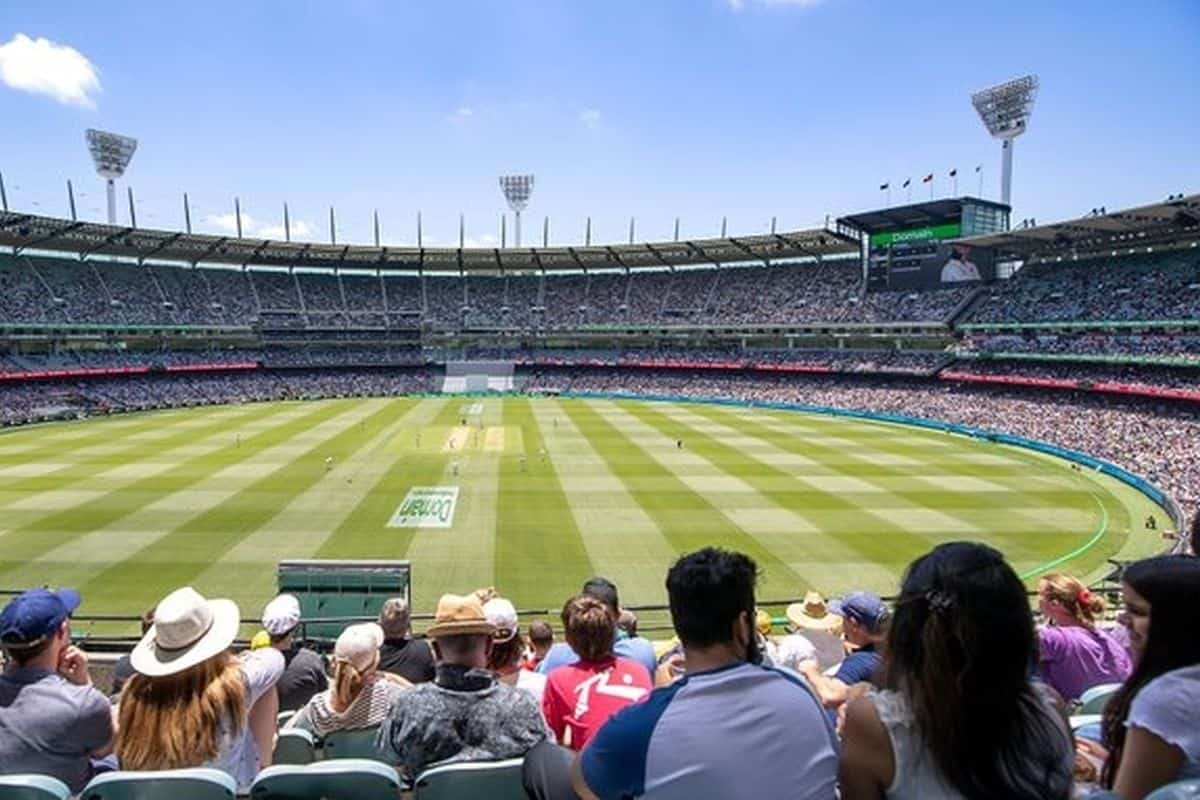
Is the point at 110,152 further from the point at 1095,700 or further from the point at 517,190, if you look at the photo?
the point at 1095,700

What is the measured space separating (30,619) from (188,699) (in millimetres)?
1068

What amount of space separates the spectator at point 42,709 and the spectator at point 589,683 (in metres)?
2.37

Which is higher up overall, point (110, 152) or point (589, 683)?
point (110, 152)

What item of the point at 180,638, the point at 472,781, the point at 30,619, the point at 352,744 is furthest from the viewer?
the point at 352,744

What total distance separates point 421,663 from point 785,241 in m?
76.6

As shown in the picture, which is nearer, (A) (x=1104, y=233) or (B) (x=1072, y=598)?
(B) (x=1072, y=598)

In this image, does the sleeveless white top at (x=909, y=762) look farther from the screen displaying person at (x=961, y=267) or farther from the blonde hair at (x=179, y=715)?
the screen displaying person at (x=961, y=267)

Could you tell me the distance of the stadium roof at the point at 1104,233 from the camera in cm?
4700

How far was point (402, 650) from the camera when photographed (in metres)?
6.75

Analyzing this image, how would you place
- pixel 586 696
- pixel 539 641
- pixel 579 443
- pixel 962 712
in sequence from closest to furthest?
pixel 962 712, pixel 586 696, pixel 539 641, pixel 579 443

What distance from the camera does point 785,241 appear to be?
77.4 m

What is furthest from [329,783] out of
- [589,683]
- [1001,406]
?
[1001,406]

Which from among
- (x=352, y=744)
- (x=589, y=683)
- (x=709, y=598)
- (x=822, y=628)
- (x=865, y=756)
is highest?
(x=709, y=598)

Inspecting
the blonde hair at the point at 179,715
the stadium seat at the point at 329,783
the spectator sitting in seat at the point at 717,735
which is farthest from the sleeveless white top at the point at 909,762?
the blonde hair at the point at 179,715
